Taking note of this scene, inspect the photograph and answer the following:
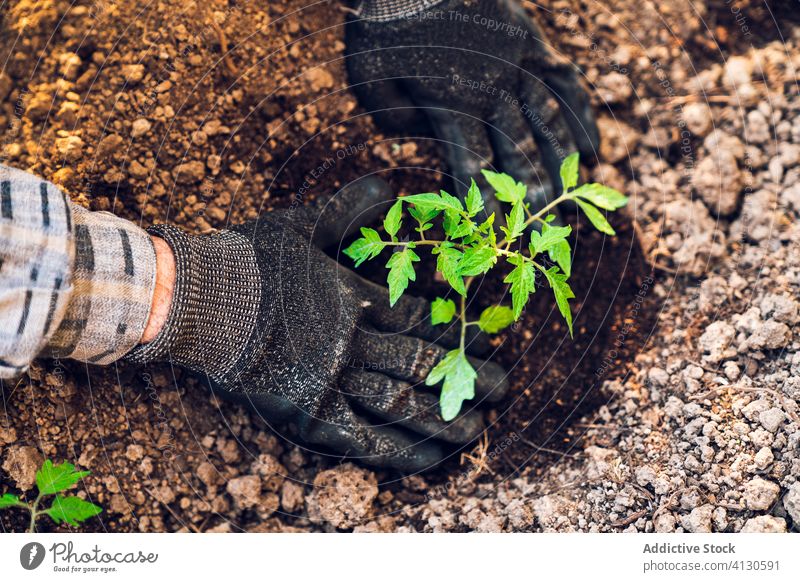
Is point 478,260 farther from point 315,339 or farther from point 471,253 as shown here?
point 315,339

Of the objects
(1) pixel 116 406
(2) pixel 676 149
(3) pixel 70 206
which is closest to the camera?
(3) pixel 70 206

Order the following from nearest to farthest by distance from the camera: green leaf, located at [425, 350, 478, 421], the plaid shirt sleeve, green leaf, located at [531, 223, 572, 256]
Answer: the plaid shirt sleeve, green leaf, located at [531, 223, 572, 256], green leaf, located at [425, 350, 478, 421]

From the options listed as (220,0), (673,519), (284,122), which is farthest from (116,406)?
(673,519)

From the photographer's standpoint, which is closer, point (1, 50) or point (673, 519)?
point (673, 519)

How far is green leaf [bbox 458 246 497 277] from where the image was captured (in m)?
1.52

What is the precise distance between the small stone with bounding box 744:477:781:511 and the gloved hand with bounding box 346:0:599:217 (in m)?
0.91

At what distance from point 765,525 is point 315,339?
1.15 meters

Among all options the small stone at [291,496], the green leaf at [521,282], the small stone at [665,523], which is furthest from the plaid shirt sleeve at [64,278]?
the small stone at [665,523]

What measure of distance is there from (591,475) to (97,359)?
1274 mm

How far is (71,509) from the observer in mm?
1605

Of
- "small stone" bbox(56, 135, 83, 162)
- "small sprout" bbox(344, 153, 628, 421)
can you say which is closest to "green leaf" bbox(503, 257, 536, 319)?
"small sprout" bbox(344, 153, 628, 421)

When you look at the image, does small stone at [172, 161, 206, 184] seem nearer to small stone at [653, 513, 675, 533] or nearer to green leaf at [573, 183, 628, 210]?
green leaf at [573, 183, 628, 210]

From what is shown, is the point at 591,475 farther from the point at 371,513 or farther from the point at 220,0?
the point at 220,0
